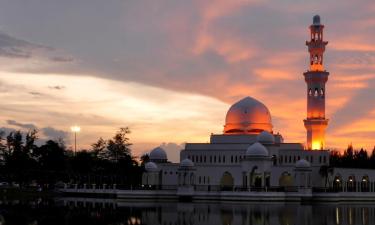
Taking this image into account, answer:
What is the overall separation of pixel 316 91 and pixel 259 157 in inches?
726

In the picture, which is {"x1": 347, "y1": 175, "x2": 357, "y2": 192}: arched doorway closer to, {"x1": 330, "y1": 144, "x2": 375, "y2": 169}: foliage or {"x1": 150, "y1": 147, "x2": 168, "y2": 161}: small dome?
Result: {"x1": 330, "y1": 144, "x2": 375, "y2": 169}: foliage

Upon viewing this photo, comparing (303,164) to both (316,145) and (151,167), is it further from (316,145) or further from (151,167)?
(151,167)

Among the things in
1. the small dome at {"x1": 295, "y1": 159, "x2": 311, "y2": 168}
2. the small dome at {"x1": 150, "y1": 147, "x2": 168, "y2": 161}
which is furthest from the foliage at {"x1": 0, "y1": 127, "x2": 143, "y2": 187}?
the small dome at {"x1": 295, "y1": 159, "x2": 311, "y2": 168}

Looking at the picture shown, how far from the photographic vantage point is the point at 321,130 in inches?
3829

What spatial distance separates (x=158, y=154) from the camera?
9925cm

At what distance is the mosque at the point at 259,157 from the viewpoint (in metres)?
86.2

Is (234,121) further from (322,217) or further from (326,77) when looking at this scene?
(322,217)

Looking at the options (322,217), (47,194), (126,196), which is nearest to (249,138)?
(126,196)

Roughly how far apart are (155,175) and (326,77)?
28.3 meters

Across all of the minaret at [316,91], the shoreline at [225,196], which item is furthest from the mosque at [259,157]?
the shoreline at [225,196]

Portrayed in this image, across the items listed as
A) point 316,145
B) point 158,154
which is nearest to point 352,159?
point 316,145

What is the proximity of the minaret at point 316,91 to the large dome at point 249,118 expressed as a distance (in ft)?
19.9

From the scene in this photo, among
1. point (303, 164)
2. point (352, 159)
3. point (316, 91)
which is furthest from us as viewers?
point (352, 159)

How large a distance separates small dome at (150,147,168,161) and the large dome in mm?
10194
